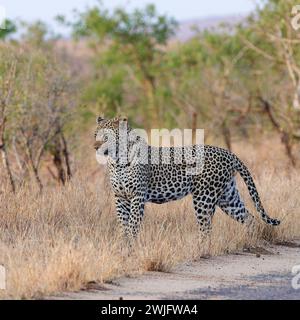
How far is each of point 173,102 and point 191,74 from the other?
1.01 meters

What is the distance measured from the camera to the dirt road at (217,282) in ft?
26.8

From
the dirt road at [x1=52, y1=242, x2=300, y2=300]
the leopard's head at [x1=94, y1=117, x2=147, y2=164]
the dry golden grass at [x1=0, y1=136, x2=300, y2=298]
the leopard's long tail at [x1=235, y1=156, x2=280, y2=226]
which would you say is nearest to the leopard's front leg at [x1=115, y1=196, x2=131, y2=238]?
the dry golden grass at [x1=0, y1=136, x2=300, y2=298]

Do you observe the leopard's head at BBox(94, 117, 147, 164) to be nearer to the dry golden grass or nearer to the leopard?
the leopard

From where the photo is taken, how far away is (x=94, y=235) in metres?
10.3

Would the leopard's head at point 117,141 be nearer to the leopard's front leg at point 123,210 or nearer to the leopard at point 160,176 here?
the leopard at point 160,176

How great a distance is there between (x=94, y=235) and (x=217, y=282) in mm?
1949

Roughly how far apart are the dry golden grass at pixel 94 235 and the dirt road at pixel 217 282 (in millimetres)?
146

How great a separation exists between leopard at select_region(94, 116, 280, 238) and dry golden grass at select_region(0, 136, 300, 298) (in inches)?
9.6

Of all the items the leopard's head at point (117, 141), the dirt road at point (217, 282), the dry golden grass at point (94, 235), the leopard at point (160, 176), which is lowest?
the dirt road at point (217, 282)

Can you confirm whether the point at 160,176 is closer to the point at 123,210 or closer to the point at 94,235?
the point at 123,210

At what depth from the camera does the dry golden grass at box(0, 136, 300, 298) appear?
819 centimetres

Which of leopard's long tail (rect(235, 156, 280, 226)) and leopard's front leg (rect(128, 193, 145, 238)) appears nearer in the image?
leopard's front leg (rect(128, 193, 145, 238))

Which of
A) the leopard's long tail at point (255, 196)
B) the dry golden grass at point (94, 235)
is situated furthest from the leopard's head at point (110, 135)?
the leopard's long tail at point (255, 196)

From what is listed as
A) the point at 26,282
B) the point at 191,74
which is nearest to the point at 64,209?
the point at 26,282
